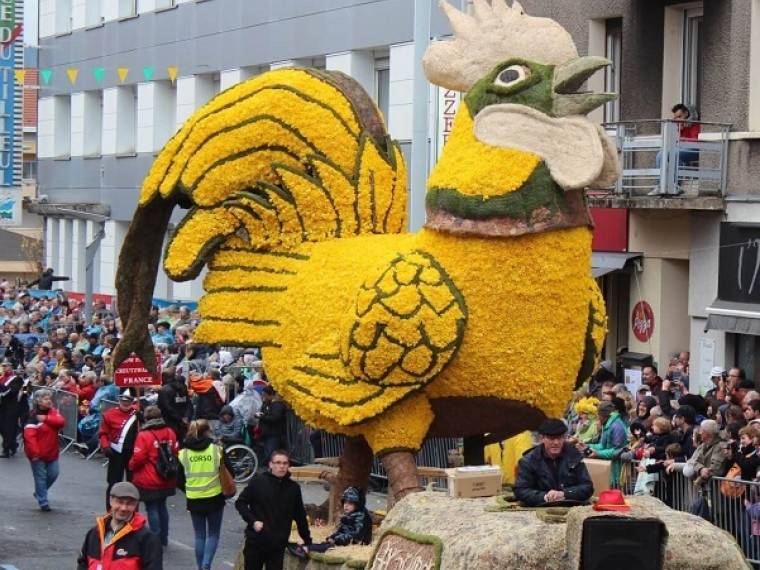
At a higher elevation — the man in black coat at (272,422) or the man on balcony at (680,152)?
the man on balcony at (680,152)

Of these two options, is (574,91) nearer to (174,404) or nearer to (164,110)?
(174,404)

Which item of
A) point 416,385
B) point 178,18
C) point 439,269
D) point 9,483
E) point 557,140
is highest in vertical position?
point 178,18

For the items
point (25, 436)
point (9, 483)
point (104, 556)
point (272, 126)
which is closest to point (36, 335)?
point (9, 483)

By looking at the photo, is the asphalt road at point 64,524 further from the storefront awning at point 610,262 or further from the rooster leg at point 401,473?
the storefront awning at point 610,262

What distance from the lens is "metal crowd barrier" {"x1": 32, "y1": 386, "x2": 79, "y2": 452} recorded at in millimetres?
25763

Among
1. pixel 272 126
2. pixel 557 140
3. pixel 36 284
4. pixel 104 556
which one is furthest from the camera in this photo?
pixel 36 284

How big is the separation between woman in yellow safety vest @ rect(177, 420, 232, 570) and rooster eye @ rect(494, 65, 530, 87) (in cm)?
483

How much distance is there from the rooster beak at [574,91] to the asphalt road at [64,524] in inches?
251

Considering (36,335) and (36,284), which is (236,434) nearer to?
(36,335)

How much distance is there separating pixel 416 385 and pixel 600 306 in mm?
1561

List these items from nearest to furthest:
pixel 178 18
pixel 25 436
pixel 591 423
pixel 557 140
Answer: pixel 557 140
pixel 591 423
pixel 25 436
pixel 178 18

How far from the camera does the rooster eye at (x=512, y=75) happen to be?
12.7m

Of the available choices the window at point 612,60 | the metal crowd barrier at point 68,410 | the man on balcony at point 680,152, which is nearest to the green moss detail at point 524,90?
the man on balcony at point 680,152

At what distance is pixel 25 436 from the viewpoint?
19.8 metres
